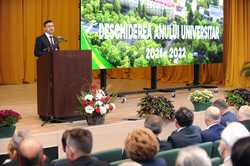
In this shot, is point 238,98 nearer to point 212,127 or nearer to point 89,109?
point 89,109

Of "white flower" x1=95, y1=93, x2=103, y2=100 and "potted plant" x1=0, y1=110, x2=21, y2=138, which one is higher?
"white flower" x1=95, y1=93, x2=103, y2=100

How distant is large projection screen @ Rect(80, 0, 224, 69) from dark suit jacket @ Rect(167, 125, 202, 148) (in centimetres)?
391

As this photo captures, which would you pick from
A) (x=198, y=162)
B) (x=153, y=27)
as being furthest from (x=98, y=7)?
(x=198, y=162)

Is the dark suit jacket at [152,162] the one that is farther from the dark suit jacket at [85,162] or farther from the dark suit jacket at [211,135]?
the dark suit jacket at [211,135]

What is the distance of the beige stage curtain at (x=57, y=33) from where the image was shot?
36.7ft

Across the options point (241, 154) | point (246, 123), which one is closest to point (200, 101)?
point (246, 123)

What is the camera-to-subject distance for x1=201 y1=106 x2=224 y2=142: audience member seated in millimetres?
4535

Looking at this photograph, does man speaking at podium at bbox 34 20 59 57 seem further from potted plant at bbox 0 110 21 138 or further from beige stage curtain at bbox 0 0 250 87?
beige stage curtain at bbox 0 0 250 87

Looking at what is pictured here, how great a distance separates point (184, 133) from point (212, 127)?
0.39 metres

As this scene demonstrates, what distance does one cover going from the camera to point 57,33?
12133 millimetres

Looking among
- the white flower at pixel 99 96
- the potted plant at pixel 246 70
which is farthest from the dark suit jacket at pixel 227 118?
the potted plant at pixel 246 70

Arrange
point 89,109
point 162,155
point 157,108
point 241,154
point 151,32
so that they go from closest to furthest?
point 241,154 → point 162,155 → point 89,109 → point 157,108 → point 151,32

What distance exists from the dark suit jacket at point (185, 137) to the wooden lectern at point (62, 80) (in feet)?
7.43

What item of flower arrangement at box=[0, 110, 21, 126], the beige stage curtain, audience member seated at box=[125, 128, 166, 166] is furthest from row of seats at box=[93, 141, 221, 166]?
the beige stage curtain
